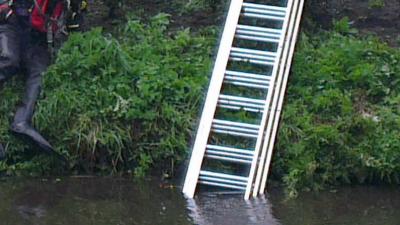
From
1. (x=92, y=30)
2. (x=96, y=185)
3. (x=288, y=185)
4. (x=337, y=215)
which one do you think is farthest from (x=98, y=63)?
(x=337, y=215)

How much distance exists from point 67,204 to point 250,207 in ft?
4.31

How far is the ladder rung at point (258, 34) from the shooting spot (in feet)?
30.4

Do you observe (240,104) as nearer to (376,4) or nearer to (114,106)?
(114,106)

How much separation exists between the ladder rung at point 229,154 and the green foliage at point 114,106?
24 cm

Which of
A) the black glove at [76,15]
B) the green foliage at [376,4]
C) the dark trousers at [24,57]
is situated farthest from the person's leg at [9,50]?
the green foliage at [376,4]

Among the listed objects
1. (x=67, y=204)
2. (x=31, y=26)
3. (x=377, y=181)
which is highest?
(x=31, y=26)

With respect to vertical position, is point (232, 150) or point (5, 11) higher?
point (5, 11)

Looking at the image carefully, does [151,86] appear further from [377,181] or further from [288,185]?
[377,181]

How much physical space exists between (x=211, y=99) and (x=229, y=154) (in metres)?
0.54

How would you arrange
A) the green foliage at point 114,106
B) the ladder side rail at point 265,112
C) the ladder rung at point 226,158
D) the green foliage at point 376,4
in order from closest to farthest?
the ladder side rail at point 265,112
the ladder rung at point 226,158
the green foliage at point 114,106
the green foliage at point 376,4

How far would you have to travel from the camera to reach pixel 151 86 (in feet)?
28.7

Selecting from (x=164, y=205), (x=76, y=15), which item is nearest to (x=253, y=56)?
(x=76, y=15)

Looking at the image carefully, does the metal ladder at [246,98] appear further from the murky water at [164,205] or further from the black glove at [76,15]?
the black glove at [76,15]

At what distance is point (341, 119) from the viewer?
8.59 metres
